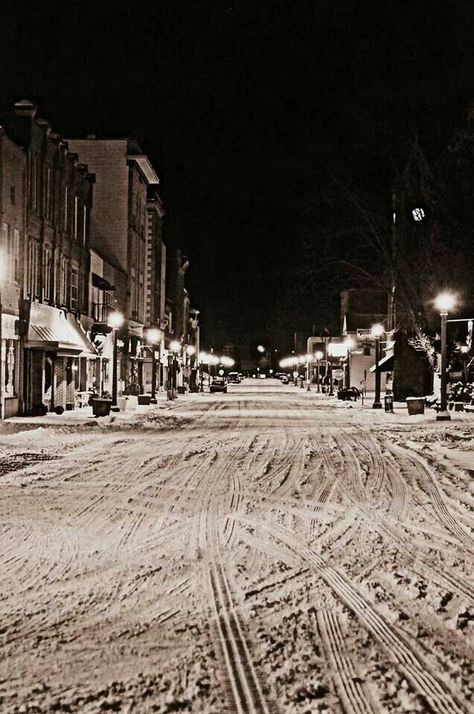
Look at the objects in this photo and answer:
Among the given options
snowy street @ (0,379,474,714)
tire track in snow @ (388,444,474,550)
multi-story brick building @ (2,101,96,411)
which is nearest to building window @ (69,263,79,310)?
multi-story brick building @ (2,101,96,411)

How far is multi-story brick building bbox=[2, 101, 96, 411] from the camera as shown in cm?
3447

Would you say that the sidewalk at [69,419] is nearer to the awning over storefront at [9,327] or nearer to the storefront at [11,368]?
the storefront at [11,368]

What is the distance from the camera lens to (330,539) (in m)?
10.3

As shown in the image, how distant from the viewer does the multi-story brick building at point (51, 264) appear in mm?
34469

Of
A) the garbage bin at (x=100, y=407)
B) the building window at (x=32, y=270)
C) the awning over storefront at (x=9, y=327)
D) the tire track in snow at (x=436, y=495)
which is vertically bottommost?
the tire track in snow at (x=436, y=495)

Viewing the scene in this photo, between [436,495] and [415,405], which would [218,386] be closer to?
[415,405]

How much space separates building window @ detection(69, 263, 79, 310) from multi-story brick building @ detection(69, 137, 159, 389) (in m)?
15.5

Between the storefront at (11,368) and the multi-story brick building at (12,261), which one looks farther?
the storefront at (11,368)

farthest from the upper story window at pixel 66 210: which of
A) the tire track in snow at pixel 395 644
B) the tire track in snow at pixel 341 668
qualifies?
the tire track in snow at pixel 341 668

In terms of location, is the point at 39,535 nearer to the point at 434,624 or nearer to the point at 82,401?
the point at 434,624

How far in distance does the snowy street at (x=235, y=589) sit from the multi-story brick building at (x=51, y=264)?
18.1 metres

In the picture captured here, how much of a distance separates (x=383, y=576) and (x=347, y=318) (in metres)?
85.1

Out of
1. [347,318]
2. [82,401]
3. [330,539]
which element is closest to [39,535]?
[330,539]

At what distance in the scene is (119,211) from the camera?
60875 millimetres
